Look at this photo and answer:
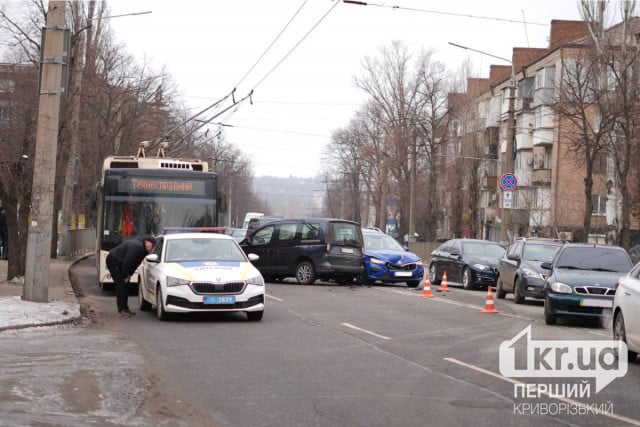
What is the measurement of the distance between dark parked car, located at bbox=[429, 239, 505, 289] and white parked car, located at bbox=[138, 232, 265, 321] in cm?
1318

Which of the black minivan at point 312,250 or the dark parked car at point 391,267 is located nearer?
the black minivan at point 312,250

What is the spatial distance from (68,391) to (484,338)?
286 inches

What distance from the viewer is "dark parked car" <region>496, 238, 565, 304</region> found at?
2336cm

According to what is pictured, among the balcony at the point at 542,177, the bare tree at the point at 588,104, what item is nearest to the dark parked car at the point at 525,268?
the bare tree at the point at 588,104

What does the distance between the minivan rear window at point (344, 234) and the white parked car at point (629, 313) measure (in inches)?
585

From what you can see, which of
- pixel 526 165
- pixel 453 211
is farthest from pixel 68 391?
pixel 453 211

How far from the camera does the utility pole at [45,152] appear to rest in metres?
17.6

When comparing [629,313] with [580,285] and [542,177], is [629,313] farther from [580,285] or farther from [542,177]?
[542,177]

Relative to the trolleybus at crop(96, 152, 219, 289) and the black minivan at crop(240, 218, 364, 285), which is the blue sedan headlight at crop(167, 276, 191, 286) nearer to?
the trolleybus at crop(96, 152, 219, 289)

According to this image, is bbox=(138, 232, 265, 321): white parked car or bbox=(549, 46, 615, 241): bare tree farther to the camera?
bbox=(549, 46, 615, 241): bare tree

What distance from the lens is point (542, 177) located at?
61.2m

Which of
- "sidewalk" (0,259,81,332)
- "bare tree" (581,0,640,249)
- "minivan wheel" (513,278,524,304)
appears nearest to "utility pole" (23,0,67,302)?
"sidewalk" (0,259,81,332)

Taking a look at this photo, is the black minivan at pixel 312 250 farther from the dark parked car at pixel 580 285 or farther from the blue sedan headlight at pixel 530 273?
the dark parked car at pixel 580 285

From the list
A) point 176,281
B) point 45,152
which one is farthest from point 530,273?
point 45,152
